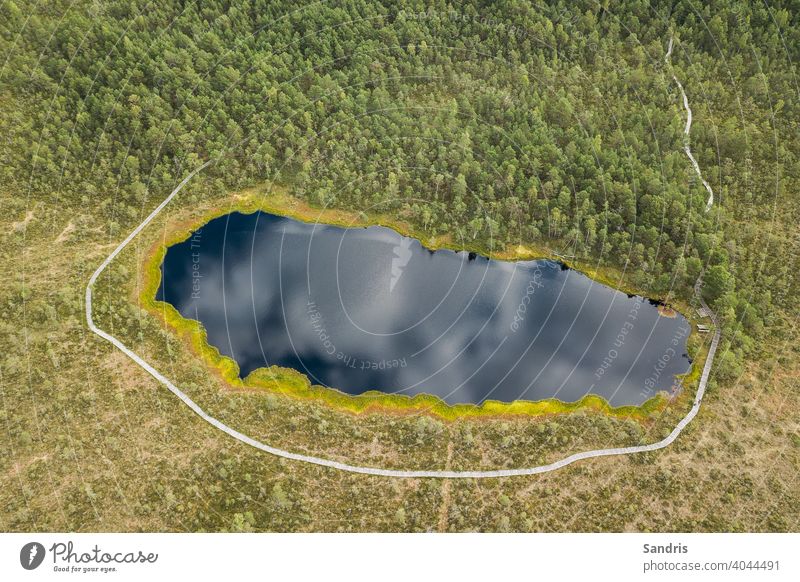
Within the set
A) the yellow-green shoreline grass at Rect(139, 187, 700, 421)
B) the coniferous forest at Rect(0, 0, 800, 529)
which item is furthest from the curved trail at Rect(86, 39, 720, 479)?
the yellow-green shoreline grass at Rect(139, 187, 700, 421)

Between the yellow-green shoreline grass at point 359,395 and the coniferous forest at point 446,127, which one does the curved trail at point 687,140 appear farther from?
the yellow-green shoreline grass at point 359,395

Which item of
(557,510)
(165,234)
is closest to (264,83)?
(165,234)

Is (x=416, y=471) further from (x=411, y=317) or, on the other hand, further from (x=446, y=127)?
(x=446, y=127)

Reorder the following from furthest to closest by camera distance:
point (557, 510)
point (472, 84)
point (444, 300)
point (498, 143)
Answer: point (472, 84), point (498, 143), point (444, 300), point (557, 510)

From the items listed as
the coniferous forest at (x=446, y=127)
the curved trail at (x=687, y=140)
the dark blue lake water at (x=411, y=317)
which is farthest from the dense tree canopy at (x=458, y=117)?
the dark blue lake water at (x=411, y=317)

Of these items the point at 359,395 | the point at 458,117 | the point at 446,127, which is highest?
the point at 458,117

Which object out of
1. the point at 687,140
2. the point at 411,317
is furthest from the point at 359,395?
the point at 687,140

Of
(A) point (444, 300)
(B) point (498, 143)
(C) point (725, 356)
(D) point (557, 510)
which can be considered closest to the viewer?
(D) point (557, 510)

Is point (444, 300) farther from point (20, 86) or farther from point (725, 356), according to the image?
point (20, 86)

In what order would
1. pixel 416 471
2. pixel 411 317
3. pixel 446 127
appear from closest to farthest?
pixel 416 471
pixel 411 317
pixel 446 127
